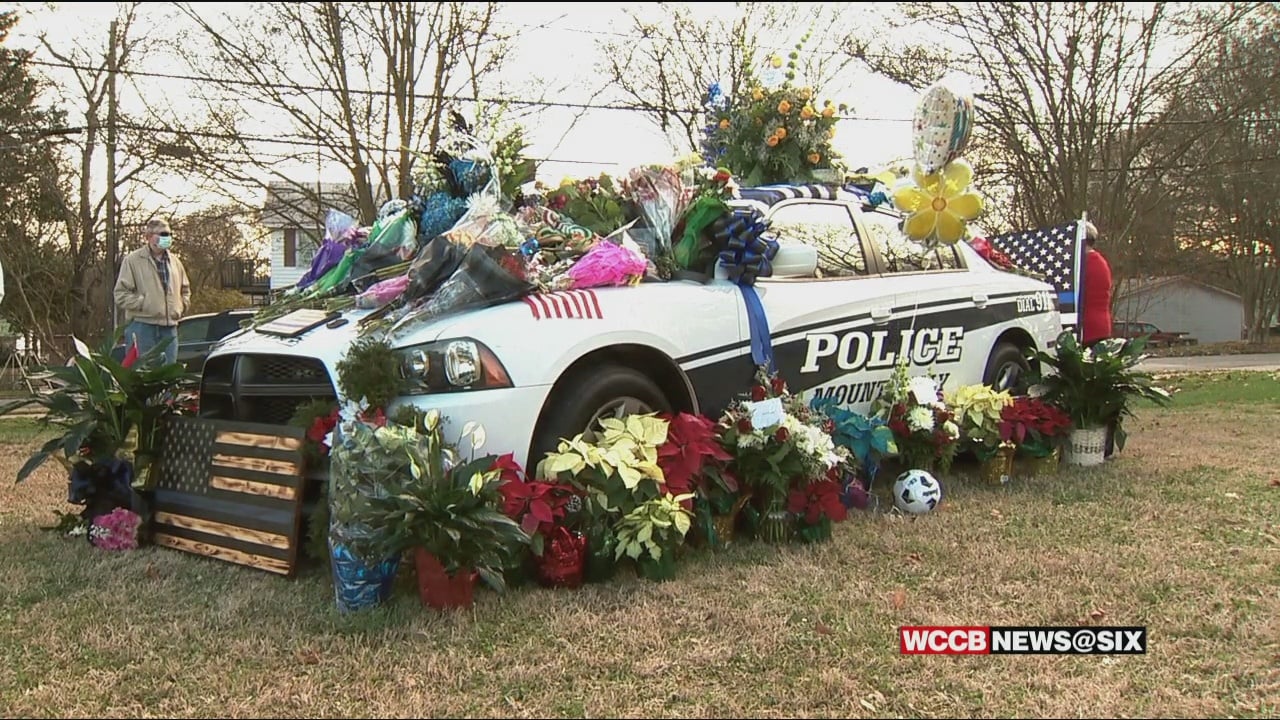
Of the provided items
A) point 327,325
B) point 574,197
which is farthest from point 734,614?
point 574,197

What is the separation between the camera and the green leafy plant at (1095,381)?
5.54 meters

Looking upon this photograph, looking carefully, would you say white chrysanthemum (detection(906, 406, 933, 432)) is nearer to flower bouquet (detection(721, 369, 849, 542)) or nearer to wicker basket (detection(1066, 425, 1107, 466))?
flower bouquet (detection(721, 369, 849, 542))

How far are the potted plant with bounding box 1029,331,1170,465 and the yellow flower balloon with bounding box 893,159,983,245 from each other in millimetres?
1130

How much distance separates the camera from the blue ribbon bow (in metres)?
4.14

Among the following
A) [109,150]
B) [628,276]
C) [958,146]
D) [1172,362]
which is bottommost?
[1172,362]

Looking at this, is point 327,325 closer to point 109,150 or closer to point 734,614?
point 734,614

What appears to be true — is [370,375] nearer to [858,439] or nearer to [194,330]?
[858,439]

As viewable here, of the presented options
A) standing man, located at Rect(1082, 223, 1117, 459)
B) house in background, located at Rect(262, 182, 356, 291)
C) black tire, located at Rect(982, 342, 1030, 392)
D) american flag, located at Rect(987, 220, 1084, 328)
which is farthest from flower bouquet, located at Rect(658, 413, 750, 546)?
house in background, located at Rect(262, 182, 356, 291)

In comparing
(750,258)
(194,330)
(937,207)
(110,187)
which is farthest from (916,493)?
(110,187)

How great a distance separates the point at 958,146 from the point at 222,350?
4.33m

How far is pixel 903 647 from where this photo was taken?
9.03ft

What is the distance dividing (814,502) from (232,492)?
8.01 feet

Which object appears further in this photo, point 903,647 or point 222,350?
point 222,350

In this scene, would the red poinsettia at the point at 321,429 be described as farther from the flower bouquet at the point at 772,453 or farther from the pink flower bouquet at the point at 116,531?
the flower bouquet at the point at 772,453
